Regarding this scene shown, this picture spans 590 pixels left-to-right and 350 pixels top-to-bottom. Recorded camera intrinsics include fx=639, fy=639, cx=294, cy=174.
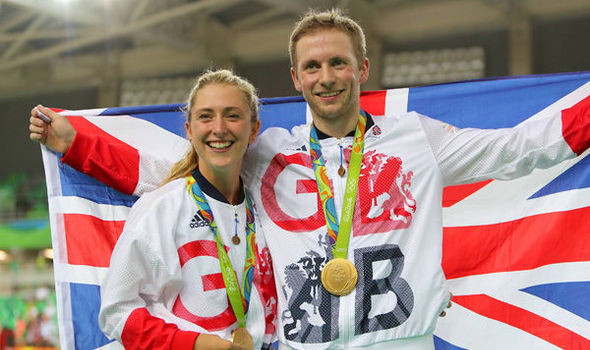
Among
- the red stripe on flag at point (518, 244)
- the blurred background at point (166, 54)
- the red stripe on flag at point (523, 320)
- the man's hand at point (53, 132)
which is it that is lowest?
the red stripe on flag at point (523, 320)

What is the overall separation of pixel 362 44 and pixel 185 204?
2.28ft

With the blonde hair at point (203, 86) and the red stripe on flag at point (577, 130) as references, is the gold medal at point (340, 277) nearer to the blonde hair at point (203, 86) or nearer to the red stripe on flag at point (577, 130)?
the blonde hair at point (203, 86)

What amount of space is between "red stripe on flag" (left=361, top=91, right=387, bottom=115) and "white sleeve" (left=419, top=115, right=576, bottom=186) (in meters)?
0.65

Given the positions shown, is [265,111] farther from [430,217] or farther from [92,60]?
[92,60]

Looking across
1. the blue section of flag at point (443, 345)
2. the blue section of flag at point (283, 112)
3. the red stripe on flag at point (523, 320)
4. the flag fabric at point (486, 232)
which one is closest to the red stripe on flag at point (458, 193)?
the flag fabric at point (486, 232)

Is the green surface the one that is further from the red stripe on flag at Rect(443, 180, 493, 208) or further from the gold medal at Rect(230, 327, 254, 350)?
the gold medal at Rect(230, 327, 254, 350)

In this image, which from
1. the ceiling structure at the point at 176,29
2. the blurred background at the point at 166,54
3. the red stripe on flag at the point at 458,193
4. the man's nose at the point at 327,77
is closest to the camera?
the man's nose at the point at 327,77

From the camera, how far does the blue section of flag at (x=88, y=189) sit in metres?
2.28

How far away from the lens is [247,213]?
177 centimetres

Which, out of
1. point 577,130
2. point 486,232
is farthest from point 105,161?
point 577,130

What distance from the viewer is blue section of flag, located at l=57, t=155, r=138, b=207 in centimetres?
228

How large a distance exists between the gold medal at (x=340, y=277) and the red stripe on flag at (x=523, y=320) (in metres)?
0.87

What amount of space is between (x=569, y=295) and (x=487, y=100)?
2.46 ft

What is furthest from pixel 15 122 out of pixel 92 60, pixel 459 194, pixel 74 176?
pixel 459 194
